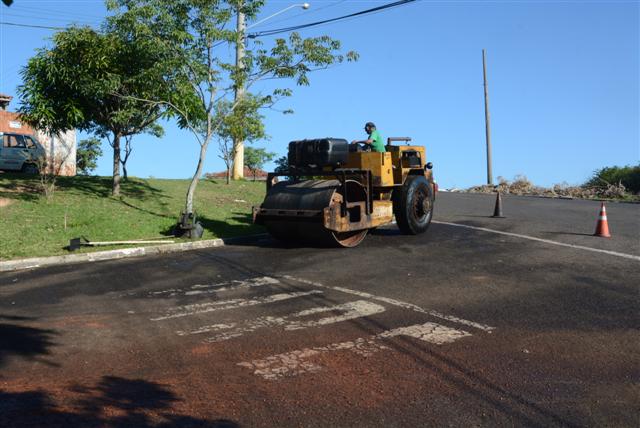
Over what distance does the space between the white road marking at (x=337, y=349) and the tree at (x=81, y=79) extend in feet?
36.2

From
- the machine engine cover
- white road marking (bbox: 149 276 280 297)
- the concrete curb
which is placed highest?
the machine engine cover

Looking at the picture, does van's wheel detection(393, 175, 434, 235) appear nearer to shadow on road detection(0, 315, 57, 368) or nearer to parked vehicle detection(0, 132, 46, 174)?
shadow on road detection(0, 315, 57, 368)

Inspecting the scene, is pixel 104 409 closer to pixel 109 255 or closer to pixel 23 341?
pixel 23 341

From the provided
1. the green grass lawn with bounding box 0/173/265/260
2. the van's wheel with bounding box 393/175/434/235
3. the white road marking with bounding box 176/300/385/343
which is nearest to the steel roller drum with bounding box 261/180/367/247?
the van's wheel with bounding box 393/175/434/235

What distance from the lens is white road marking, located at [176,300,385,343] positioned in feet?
18.7

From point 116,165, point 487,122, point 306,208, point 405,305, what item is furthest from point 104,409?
point 487,122

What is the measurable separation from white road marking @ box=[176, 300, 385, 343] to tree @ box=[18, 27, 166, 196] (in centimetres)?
992

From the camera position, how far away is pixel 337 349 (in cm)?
508

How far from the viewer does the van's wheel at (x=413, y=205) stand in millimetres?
11742

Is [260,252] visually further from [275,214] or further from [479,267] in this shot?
[479,267]

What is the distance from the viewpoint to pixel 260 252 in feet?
35.7

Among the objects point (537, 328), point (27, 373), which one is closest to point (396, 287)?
point (537, 328)

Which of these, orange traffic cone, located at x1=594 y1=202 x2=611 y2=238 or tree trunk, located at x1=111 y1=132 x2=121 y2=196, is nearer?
orange traffic cone, located at x1=594 y1=202 x2=611 y2=238

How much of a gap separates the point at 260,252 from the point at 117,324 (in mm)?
4938
